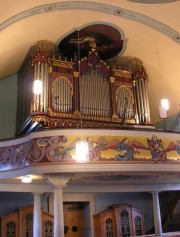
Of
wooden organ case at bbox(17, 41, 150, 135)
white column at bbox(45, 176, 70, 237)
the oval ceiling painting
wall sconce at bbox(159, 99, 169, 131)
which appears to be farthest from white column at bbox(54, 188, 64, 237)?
the oval ceiling painting

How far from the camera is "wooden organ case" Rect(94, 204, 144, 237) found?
12117 mm

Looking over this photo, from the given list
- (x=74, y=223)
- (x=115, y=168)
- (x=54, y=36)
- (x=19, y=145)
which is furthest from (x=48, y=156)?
(x=74, y=223)

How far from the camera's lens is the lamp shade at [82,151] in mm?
7727

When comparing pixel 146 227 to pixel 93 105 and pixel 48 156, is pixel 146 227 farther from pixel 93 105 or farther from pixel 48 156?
pixel 48 156

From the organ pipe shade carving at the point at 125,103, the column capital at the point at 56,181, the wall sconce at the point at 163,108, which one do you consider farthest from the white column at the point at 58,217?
the wall sconce at the point at 163,108

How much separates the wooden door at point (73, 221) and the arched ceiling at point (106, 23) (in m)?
5.92

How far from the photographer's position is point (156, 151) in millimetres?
8938

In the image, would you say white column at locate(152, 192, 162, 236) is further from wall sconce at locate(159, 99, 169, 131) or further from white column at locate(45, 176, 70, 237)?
white column at locate(45, 176, 70, 237)

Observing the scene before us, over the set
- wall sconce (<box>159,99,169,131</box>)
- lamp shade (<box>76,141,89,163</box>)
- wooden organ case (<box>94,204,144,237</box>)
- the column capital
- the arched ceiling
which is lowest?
wooden organ case (<box>94,204,144,237</box>)

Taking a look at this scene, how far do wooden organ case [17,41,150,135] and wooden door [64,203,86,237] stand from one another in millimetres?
3774

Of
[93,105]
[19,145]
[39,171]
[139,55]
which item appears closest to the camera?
[39,171]

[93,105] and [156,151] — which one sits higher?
[93,105]

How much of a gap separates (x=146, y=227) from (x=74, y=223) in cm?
322

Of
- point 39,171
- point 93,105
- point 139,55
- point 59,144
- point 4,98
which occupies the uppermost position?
point 139,55
